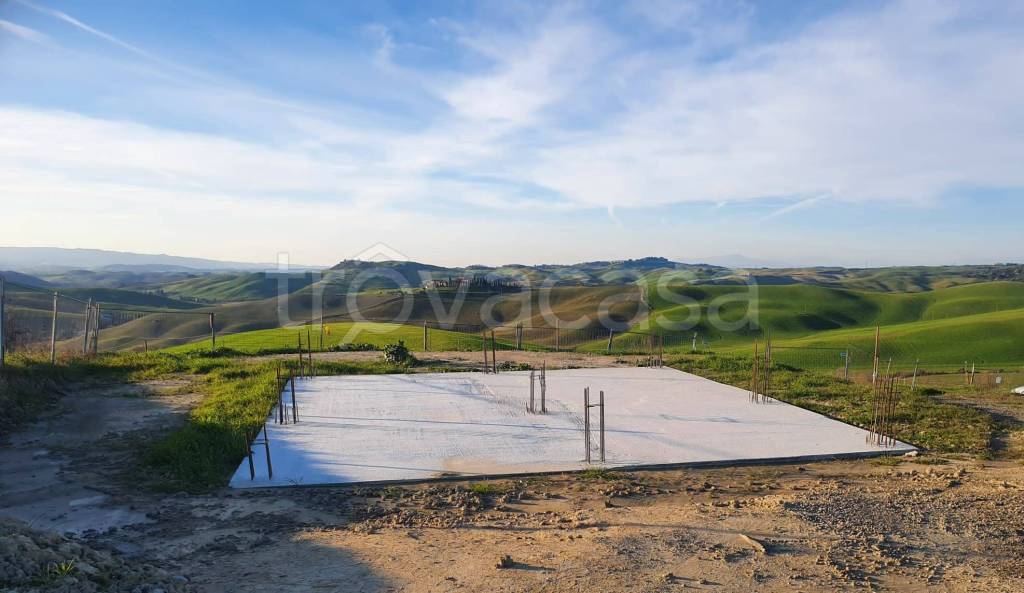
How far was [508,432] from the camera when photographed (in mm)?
8141

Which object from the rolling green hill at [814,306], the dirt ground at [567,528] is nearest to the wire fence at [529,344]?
the dirt ground at [567,528]

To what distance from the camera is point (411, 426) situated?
27.6ft

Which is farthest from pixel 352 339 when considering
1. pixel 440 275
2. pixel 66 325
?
pixel 440 275

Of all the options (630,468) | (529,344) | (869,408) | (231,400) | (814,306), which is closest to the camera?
(630,468)

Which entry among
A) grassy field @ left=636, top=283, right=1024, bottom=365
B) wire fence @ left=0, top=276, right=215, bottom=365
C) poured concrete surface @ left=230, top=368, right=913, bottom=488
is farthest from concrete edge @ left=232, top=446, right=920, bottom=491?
grassy field @ left=636, top=283, right=1024, bottom=365

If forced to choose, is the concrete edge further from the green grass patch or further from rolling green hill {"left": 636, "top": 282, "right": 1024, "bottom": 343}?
rolling green hill {"left": 636, "top": 282, "right": 1024, "bottom": 343}

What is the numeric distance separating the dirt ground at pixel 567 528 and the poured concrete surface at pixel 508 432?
0.41 meters

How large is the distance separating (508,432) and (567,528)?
302 cm

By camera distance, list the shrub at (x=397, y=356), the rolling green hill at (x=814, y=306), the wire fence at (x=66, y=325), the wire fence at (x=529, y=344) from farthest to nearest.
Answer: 1. the rolling green hill at (x=814, y=306)
2. the wire fence at (x=529, y=344)
3. the shrub at (x=397, y=356)
4. the wire fence at (x=66, y=325)

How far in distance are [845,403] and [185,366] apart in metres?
12.2

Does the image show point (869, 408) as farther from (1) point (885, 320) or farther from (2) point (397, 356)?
(1) point (885, 320)

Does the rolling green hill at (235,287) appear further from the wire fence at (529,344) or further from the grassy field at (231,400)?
the grassy field at (231,400)

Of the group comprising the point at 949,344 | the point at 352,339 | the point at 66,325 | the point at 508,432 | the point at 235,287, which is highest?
the point at 508,432

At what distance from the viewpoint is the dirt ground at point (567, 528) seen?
4.22 metres
